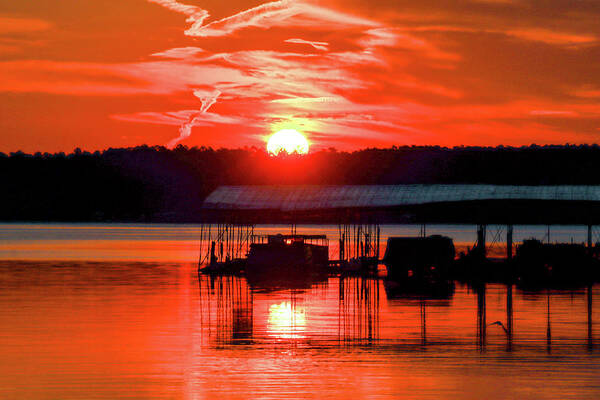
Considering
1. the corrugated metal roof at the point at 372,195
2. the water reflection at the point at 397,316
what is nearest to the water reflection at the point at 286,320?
the water reflection at the point at 397,316

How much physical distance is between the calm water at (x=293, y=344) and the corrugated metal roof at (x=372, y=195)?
13.1 meters

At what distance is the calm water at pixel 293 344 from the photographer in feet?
85.3

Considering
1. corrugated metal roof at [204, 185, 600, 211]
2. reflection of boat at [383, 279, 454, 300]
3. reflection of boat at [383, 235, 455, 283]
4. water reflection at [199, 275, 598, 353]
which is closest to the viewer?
water reflection at [199, 275, 598, 353]

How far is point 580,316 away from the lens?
44125 millimetres

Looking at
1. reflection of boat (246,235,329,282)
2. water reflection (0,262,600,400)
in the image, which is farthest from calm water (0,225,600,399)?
reflection of boat (246,235,329,282)

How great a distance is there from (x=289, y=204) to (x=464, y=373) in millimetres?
48328

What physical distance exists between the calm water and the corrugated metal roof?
13087mm

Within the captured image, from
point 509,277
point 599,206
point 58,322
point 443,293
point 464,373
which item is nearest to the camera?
point 464,373

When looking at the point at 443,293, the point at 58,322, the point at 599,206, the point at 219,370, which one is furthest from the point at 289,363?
the point at 599,206

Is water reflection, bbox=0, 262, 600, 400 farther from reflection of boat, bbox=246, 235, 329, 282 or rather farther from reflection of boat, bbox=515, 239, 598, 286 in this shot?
reflection of boat, bbox=515, 239, 598, 286

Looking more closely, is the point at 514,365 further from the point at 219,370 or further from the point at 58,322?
the point at 58,322

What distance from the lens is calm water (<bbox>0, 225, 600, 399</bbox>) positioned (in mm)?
26000

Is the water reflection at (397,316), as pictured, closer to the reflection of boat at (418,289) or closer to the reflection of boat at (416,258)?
the reflection of boat at (418,289)

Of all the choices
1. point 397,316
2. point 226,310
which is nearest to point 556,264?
point 397,316
